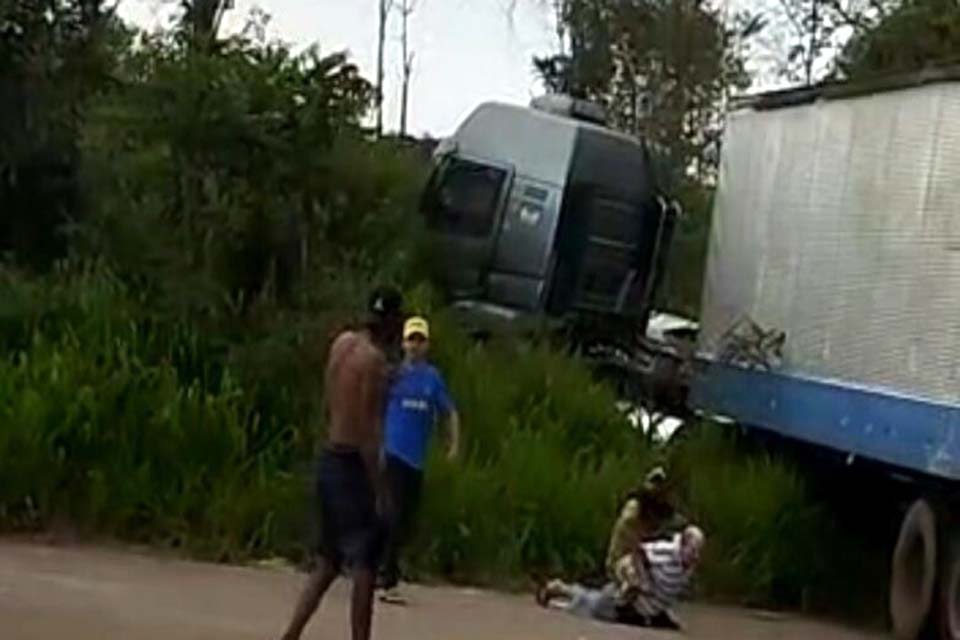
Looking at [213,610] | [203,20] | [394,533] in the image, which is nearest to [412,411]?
[394,533]

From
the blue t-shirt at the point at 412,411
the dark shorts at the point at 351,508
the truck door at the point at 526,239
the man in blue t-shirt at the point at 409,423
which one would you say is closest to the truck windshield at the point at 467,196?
the truck door at the point at 526,239

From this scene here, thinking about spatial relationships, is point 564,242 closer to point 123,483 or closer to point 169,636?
point 123,483

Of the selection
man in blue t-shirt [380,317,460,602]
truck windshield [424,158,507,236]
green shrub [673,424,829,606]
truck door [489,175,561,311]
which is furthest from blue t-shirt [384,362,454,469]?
truck door [489,175,561,311]

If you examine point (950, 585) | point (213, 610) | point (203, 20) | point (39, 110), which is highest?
point (203, 20)

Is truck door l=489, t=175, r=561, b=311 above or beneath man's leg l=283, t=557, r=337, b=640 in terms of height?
above

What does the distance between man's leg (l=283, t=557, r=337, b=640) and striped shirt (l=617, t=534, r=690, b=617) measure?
502cm

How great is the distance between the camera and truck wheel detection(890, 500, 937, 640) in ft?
56.0

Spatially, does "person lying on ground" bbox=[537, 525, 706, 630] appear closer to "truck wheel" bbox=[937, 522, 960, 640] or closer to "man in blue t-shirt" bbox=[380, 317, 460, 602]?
"man in blue t-shirt" bbox=[380, 317, 460, 602]

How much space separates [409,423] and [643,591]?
2.17 metres

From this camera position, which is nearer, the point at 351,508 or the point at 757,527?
the point at 351,508

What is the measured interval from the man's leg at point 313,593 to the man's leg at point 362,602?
143mm

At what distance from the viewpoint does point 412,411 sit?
51.4ft

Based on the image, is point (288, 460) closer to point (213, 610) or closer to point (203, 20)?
point (213, 610)

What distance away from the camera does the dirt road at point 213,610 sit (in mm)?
13281
